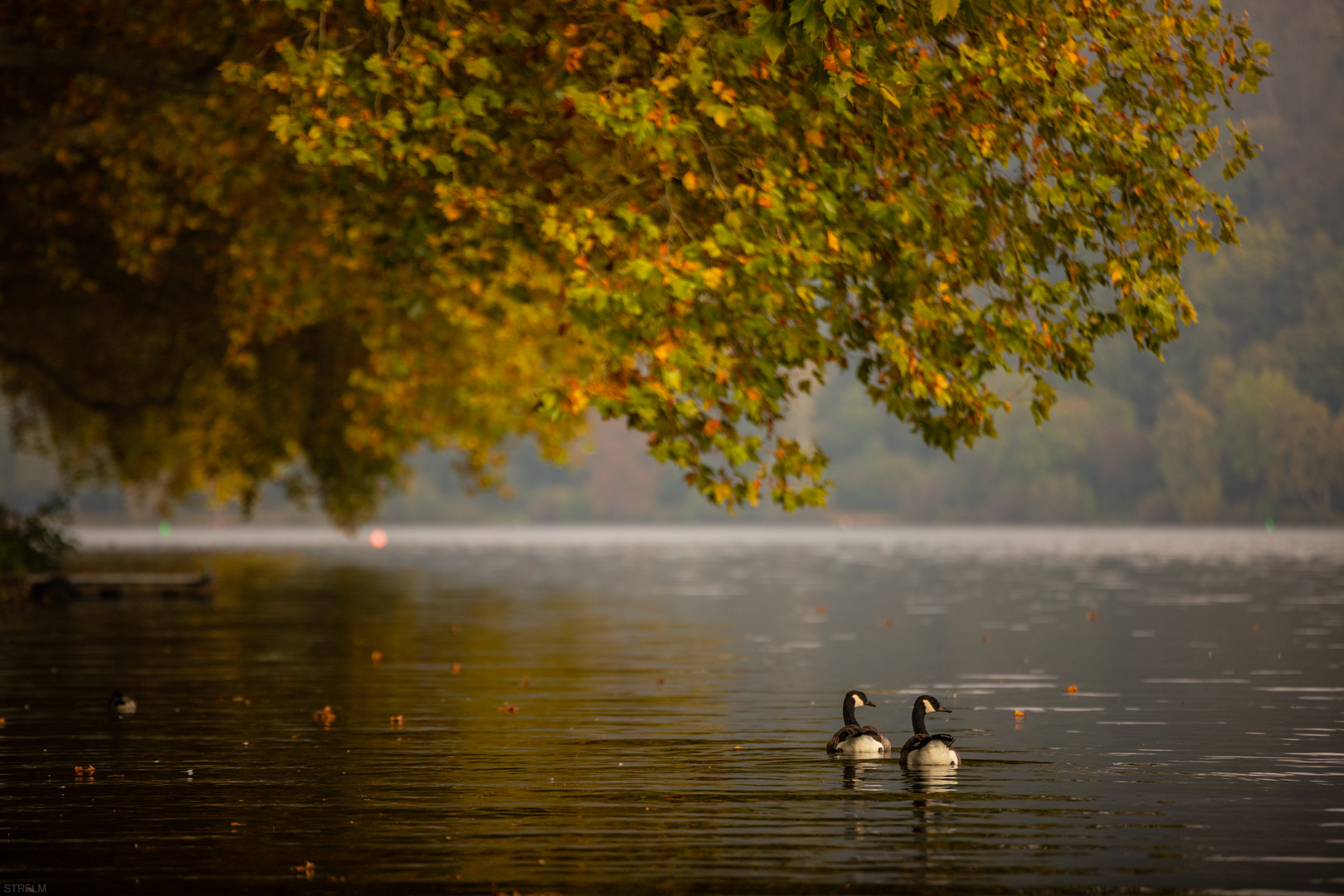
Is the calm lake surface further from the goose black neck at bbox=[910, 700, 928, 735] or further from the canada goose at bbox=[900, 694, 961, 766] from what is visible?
the goose black neck at bbox=[910, 700, 928, 735]

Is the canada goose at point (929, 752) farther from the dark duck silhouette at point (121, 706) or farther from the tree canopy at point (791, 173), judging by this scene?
the dark duck silhouette at point (121, 706)

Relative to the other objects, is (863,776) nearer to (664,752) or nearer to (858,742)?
(858,742)

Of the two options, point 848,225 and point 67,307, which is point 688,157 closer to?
point 848,225

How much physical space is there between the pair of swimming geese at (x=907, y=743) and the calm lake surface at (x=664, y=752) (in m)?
0.20

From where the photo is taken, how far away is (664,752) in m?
18.5

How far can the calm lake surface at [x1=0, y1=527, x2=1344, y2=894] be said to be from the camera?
12555 millimetres

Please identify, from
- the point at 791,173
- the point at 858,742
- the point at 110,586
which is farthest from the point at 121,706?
the point at 110,586

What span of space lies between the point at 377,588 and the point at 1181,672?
36859mm

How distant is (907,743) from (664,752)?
8.37ft

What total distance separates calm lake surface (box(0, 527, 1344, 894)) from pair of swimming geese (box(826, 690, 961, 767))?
0.20 meters

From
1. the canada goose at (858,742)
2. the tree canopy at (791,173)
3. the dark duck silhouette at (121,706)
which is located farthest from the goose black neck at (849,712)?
the dark duck silhouette at (121,706)

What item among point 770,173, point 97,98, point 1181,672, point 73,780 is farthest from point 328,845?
point 97,98

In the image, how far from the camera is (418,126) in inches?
754

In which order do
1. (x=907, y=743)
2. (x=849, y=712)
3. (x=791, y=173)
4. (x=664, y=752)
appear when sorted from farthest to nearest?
(x=664, y=752) → (x=849, y=712) → (x=791, y=173) → (x=907, y=743)
